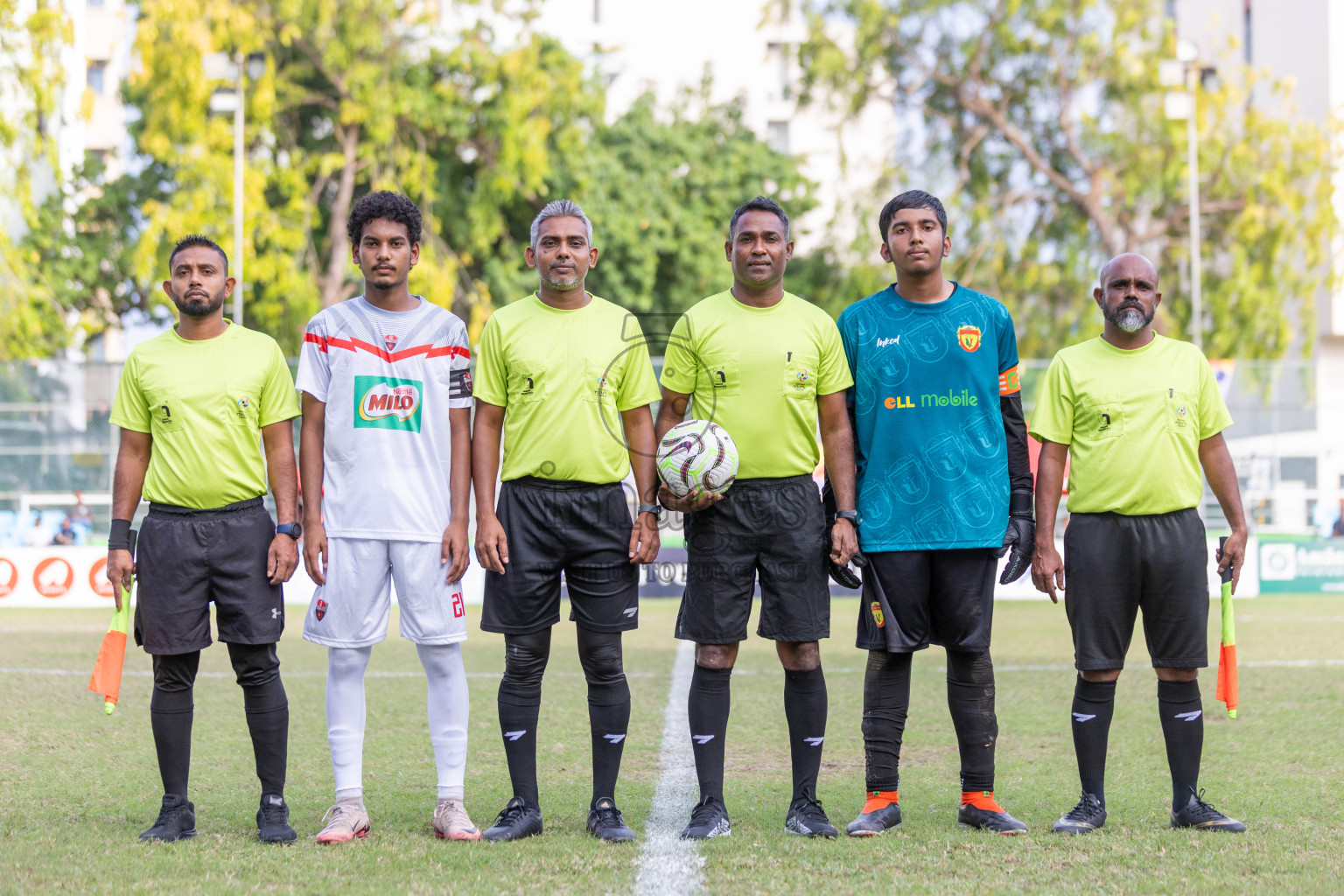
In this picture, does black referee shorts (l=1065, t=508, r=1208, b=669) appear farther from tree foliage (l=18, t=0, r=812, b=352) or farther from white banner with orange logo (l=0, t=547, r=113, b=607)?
tree foliage (l=18, t=0, r=812, b=352)

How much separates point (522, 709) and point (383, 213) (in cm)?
176

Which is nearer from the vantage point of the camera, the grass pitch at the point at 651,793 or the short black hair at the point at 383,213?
the grass pitch at the point at 651,793

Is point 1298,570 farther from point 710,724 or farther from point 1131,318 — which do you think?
point 710,724

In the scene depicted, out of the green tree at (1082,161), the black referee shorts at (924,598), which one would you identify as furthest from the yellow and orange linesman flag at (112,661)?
the green tree at (1082,161)

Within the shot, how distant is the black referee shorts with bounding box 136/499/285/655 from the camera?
4324mm

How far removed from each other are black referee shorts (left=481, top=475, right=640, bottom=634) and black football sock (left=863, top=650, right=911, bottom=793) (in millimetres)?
898

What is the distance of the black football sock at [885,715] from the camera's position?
4.46 metres

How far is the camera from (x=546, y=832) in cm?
435

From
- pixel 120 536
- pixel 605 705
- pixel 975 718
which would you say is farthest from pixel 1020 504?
pixel 120 536

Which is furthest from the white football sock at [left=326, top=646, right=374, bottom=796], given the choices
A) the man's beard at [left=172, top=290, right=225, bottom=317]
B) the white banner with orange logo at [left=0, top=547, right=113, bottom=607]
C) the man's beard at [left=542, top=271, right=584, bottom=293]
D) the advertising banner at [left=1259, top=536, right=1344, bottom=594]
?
the advertising banner at [left=1259, top=536, right=1344, bottom=594]

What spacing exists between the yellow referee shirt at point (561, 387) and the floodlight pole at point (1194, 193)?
1863 centimetres

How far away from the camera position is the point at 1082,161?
24188mm

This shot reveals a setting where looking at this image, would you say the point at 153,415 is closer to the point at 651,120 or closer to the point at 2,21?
the point at 2,21

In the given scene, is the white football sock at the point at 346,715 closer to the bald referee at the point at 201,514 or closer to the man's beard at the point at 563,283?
the bald referee at the point at 201,514
